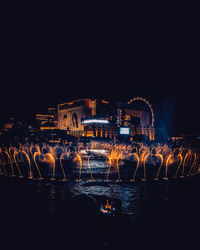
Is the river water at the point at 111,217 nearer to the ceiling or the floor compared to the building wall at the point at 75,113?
nearer to the floor

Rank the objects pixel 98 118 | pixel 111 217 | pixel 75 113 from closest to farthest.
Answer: pixel 111 217
pixel 98 118
pixel 75 113

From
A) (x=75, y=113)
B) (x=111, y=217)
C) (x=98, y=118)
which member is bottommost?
(x=111, y=217)

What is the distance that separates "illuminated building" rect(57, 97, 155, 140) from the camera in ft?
382

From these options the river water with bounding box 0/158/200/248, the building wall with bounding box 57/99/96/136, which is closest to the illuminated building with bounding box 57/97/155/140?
the building wall with bounding box 57/99/96/136

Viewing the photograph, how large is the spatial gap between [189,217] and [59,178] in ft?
24.7

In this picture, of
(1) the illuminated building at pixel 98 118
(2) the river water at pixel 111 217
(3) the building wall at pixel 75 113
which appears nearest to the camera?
(2) the river water at pixel 111 217

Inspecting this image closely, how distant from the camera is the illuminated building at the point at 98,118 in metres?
116

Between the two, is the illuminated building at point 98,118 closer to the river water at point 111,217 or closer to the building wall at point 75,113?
the building wall at point 75,113

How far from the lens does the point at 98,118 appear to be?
113 metres

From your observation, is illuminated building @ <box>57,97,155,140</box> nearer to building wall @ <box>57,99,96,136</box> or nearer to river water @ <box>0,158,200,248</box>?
building wall @ <box>57,99,96,136</box>

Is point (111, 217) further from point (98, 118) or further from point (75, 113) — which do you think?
point (75, 113)

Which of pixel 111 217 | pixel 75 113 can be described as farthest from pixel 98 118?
pixel 111 217

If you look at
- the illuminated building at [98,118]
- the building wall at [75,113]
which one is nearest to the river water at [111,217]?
the illuminated building at [98,118]

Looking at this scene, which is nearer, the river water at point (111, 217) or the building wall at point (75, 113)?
the river water at point (111, 217)
